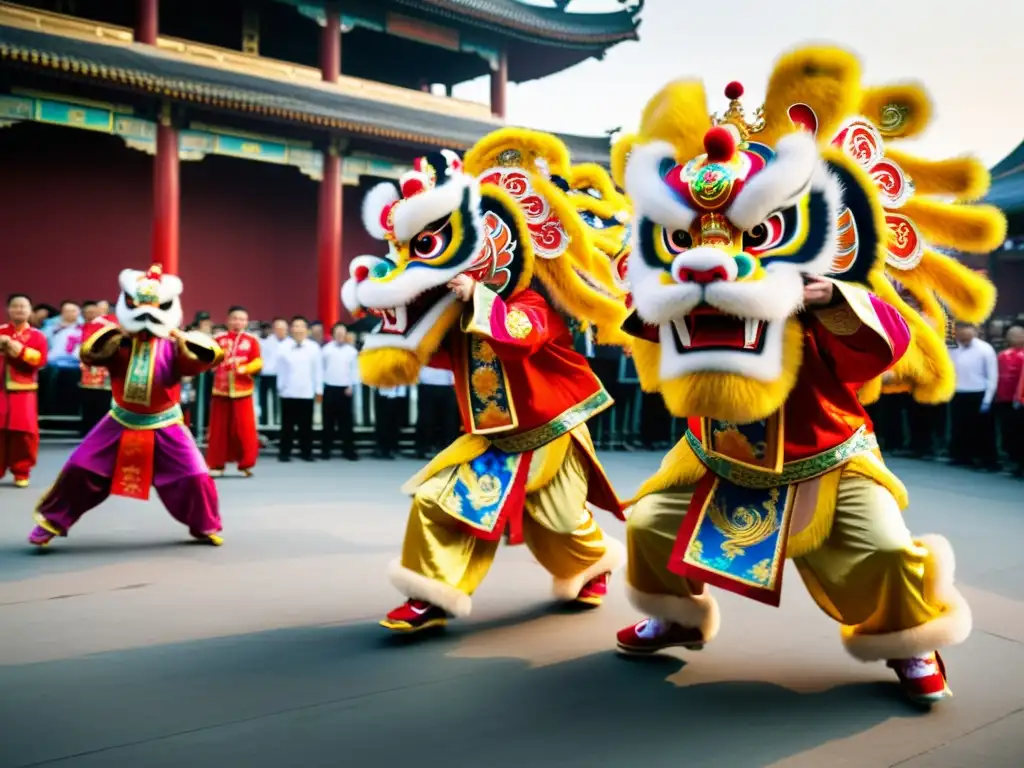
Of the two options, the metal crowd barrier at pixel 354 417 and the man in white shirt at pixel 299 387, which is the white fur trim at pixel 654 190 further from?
the metal crowd barrier at pixel 354 417

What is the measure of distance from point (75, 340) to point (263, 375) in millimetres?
1970

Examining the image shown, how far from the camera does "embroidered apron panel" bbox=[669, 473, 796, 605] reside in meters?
2.77

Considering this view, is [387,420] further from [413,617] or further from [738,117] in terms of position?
[738,117]

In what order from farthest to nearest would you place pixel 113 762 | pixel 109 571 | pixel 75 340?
pixel 75 340
pixel 109 571
pixel 113 762

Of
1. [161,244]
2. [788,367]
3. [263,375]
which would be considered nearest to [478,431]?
[788,367]

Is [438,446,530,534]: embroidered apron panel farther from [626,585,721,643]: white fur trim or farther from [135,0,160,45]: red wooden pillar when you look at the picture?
[135,0,160,45]: red wooden pillar

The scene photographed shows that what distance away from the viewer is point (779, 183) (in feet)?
7.88

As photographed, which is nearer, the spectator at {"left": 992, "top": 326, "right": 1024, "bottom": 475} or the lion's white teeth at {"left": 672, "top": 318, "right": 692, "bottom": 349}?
the lion's white teeth at {"left": 672, "top": 318, "right": 692, "bottom": 349}

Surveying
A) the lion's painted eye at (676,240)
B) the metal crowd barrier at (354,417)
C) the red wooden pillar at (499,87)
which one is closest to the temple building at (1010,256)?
the metal crowd barrier at (354,417)

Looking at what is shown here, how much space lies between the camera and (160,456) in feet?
16.4

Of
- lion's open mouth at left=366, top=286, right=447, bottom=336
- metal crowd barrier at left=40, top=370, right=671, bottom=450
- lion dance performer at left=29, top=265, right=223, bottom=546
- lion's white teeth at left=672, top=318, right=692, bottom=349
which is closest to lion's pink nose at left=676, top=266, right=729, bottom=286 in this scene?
lion's white teeth at left=672, top=318, right=692, bottom=349

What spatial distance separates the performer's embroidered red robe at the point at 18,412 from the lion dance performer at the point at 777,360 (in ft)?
18.8

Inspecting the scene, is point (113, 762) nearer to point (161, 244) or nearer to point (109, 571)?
point (109, 571)

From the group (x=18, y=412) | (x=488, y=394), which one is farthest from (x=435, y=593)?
(x=18, y=412)
